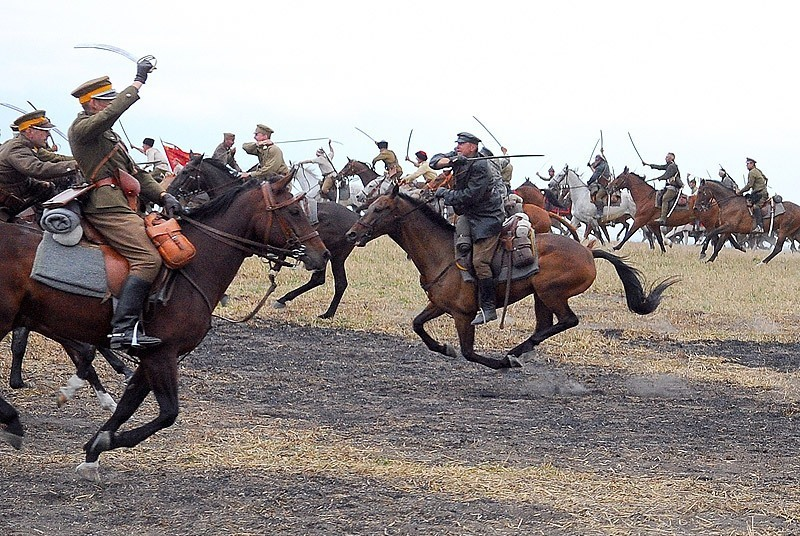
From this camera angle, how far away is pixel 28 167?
9.20 meters

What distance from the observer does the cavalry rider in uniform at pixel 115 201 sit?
23.0 ft

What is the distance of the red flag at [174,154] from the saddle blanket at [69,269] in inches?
561

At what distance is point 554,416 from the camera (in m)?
10.0

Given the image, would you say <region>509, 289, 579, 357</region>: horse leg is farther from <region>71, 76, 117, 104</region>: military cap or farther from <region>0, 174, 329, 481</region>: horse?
<region>71, 76, 117, 104</region>: military cap

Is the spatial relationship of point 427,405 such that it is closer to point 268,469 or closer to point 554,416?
point 554,416

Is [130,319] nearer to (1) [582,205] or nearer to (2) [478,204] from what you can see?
(2) [478,204]

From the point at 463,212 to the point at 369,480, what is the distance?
482 centimetres

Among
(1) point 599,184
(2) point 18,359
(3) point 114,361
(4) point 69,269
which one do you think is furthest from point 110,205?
(1) point 599,184

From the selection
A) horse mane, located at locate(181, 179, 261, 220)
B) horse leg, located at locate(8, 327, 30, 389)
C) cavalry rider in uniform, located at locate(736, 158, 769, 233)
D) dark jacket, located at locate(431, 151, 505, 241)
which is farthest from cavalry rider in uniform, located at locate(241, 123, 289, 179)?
cavalry rider in uniform, located at locate(736, 158, 769, 233)

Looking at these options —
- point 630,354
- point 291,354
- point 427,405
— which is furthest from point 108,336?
point 630,354

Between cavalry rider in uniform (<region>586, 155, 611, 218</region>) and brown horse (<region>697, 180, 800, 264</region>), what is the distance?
8.03ft

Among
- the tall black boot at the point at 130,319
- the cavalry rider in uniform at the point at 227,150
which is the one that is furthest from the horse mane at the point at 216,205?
the cavalry rider in uniform at the point at 227,150

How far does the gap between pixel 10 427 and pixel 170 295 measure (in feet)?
4.55

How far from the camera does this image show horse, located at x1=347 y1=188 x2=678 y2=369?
38.6 ft
